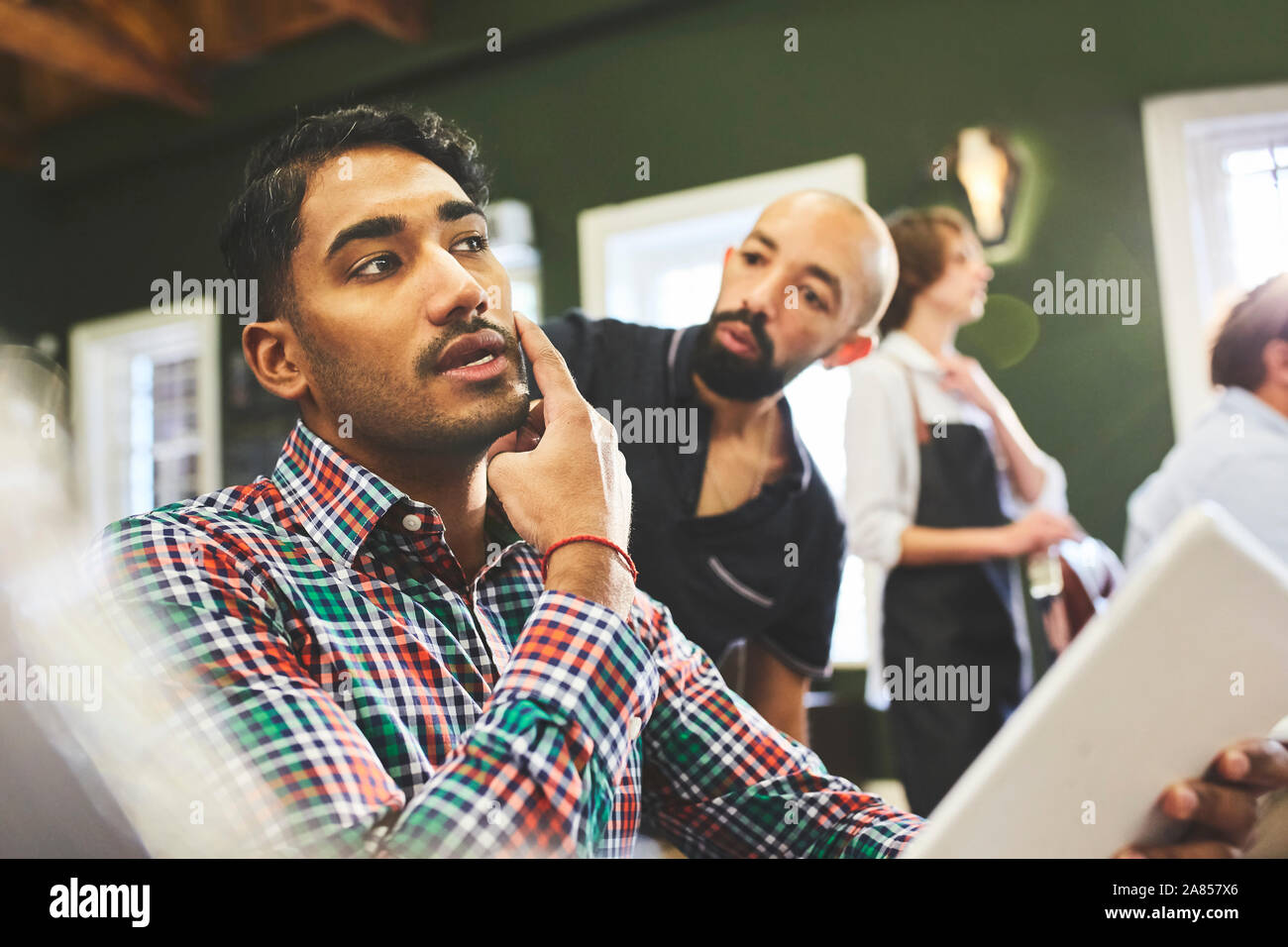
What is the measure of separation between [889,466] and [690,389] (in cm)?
34

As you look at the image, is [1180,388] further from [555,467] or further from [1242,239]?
[555,467]

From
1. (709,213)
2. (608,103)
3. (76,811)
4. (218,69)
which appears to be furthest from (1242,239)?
(76,811)

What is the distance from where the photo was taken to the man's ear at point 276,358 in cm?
120

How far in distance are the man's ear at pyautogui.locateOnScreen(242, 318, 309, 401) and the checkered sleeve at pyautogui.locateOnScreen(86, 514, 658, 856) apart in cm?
29

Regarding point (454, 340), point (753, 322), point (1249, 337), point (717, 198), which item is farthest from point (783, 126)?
point (1249, 337)

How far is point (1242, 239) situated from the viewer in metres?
1.46

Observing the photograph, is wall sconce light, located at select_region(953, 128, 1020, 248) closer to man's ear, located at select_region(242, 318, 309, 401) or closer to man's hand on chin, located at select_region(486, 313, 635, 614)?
man's hand on chin, located at select_region(486, 313, 635, 614)

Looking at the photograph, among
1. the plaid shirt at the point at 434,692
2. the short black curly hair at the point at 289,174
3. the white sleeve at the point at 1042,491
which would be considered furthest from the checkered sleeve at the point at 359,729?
the white sleeve at the point at 1042,491

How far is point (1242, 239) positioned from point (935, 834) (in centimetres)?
111

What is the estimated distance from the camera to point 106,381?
1438 millimetres

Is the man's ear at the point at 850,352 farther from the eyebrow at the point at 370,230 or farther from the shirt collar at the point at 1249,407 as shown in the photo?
the eyebrow at the point at 370,230

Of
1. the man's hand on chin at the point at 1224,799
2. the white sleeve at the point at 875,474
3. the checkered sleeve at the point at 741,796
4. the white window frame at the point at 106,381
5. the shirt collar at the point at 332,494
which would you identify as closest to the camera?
the man's hand on chin at the point at 1224,799

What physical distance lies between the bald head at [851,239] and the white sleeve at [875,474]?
0.33 feet

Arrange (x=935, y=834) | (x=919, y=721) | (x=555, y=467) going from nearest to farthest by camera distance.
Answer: (x=935, y=834)
(x=555, y=467)
(x=919, y=721)
